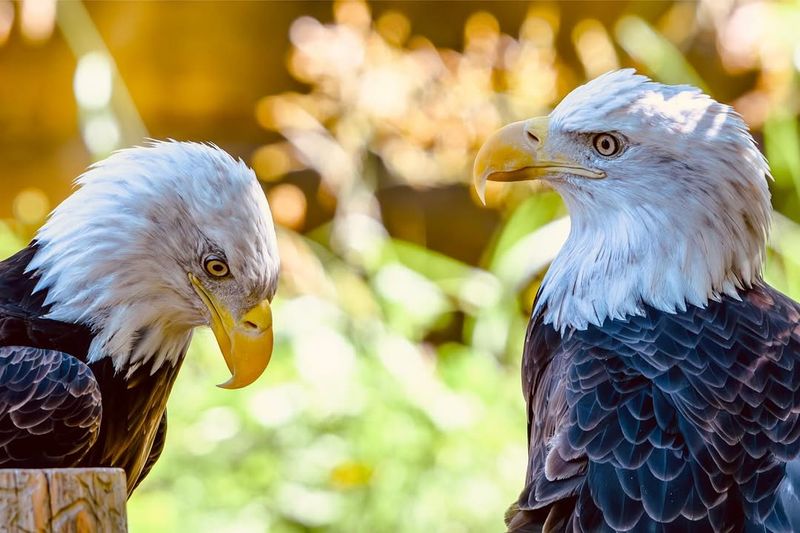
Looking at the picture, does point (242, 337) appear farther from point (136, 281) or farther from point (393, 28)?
point (393, 28)

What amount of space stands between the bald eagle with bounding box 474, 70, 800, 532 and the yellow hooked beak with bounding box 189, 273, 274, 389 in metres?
0.70

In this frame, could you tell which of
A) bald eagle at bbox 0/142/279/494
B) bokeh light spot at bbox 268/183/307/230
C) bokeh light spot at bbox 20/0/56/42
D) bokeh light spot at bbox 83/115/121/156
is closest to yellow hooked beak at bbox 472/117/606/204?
bald eagle at bbox 0/142/279/494

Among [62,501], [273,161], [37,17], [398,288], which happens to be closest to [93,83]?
[37,17]

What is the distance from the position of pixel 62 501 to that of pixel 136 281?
1029mm

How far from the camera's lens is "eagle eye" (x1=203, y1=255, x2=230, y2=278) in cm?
275

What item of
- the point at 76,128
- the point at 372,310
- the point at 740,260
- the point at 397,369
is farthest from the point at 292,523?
the point at 76,128

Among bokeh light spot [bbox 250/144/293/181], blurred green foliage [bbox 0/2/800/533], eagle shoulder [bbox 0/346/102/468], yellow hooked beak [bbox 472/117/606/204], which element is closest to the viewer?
eagle shoulder [bbox 0/346/102/468]

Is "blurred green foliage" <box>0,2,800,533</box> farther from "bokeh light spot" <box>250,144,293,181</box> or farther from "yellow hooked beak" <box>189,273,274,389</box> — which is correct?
"yellow hooked beak" <box>189,273,274,389</box>

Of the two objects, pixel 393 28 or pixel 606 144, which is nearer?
pixel 606 144

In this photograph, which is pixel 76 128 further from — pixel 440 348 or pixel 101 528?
pixel 101 528

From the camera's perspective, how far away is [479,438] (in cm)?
507

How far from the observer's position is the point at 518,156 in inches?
118

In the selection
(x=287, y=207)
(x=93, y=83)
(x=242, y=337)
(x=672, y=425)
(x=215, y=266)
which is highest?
(x=215, y=266)

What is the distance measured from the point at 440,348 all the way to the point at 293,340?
88 cm
